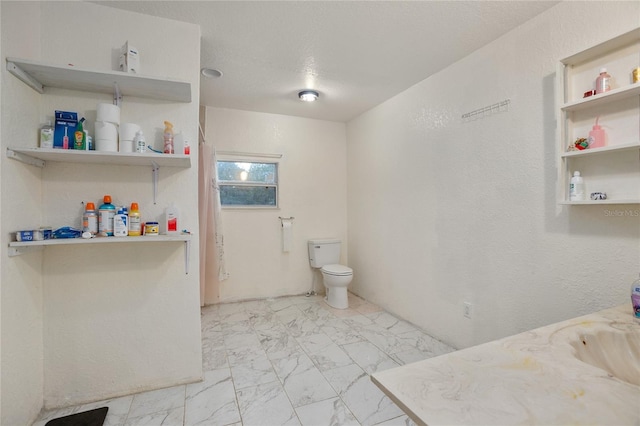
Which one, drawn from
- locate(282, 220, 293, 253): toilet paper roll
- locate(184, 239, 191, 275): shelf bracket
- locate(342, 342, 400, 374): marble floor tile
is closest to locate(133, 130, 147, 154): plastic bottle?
locate(184, 239, 191, 275): shelf bracket

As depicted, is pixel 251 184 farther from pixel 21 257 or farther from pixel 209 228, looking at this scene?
pixel 21 257

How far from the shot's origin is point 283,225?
135 inches

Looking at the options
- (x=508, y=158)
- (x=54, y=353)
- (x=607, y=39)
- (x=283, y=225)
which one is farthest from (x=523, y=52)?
(x=54, y=353)

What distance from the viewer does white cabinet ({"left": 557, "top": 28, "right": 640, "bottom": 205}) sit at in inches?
51.1

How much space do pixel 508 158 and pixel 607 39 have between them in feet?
2.30

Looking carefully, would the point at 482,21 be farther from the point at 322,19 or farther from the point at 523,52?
the point at 322,19

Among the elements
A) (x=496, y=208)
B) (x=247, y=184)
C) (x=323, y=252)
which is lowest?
(x=323, y=252)

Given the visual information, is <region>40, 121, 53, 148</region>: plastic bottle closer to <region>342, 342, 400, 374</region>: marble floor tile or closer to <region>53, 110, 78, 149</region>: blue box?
<region>53, 110, 78, 149</region>: blue box

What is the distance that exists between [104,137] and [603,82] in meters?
2.45

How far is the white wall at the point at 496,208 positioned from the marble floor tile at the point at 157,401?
6.28ft

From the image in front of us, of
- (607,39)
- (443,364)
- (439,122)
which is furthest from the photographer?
(439,122)

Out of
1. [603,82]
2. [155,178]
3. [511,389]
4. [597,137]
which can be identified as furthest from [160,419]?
[603,82]

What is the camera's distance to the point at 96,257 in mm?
1619

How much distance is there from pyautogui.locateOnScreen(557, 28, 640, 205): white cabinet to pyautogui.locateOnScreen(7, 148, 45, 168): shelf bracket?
8.64 feet
